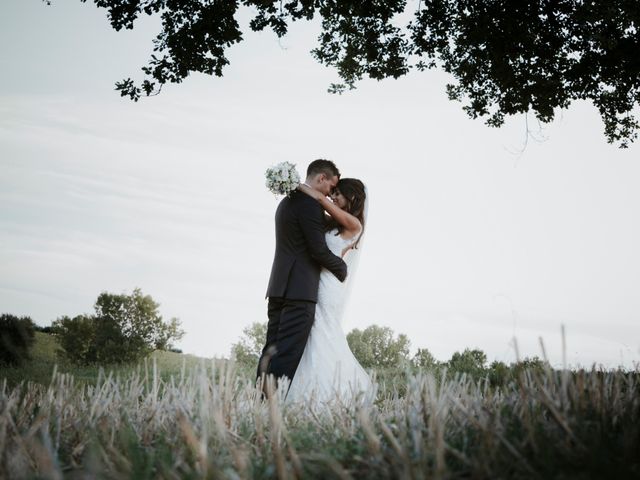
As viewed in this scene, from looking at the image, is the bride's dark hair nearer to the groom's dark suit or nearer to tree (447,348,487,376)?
the groom's dark suit

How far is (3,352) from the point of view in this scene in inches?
562

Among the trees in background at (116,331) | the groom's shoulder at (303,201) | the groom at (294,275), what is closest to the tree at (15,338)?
the trees in background at (116,331)

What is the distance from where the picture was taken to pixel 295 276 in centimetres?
617

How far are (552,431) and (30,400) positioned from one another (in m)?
3.07

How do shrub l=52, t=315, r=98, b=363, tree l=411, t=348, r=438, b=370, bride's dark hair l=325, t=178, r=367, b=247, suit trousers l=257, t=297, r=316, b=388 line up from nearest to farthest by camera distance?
suit trousers l=257, t=297, r=316, b=388 < bride's dark hair l=325, t=178, r=367, b=247 < tree l=411, t=348, r=438, b=370 < shrub l=52, t=315, r=98, b=363

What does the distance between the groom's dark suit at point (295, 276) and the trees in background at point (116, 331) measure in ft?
32.3

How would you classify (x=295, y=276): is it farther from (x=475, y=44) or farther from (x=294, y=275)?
(x=475, y=44)

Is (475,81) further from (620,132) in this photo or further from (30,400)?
(30,400)

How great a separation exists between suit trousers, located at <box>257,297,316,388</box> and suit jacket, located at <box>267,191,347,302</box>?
12cm

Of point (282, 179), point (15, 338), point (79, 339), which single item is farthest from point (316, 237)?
point (15, 338)

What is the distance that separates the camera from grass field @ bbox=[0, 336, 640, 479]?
5.49 feet

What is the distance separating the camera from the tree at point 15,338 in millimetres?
14258

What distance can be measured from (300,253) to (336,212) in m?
0.74

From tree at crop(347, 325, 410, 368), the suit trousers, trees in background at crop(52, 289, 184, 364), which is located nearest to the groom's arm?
the suit trousers
